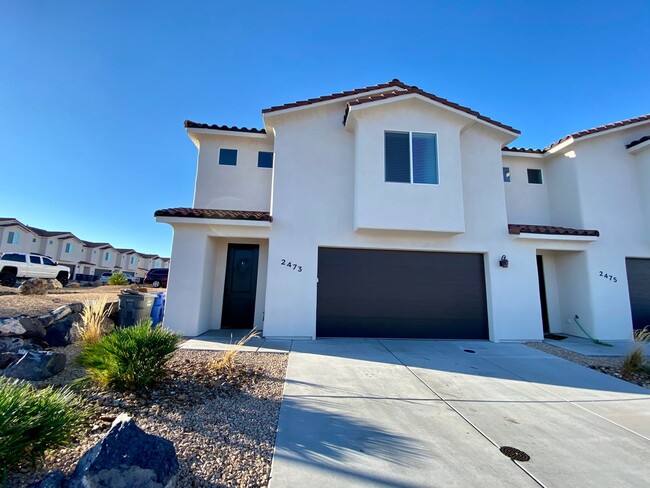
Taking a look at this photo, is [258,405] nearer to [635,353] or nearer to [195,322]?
[195,322]

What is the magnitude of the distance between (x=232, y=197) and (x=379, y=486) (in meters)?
8.86

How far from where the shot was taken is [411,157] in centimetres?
840

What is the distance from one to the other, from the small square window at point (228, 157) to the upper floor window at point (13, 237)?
3865 cm

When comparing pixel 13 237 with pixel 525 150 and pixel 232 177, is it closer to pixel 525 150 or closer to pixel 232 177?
pixel 232 177

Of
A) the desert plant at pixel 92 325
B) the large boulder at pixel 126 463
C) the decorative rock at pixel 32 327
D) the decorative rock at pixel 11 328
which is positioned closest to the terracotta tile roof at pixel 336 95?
the desert plant at pixel 92 325

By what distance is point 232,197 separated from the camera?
974 cm

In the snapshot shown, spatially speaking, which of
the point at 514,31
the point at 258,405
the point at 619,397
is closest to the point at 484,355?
the point at 619,397

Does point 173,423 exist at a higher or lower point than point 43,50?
lower

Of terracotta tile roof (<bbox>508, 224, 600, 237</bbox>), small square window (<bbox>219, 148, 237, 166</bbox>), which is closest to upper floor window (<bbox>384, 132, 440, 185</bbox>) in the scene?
terracotta tile roof (<bbox>508, 224, 600, 237</bbox>)

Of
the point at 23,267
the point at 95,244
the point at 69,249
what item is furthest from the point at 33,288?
the point at 95,244

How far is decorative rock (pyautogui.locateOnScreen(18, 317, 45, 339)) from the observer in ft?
19.9

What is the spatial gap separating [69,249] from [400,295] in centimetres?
4896

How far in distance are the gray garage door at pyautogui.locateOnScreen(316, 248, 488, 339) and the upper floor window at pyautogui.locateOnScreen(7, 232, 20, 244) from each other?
1661 inches

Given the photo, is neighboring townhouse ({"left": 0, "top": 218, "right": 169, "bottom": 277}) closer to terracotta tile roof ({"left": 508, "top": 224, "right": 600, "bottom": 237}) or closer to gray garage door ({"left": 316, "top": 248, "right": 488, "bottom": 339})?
gray garage door ({"left": 316, "top": 248, "right": 488, "bottom": 339})
